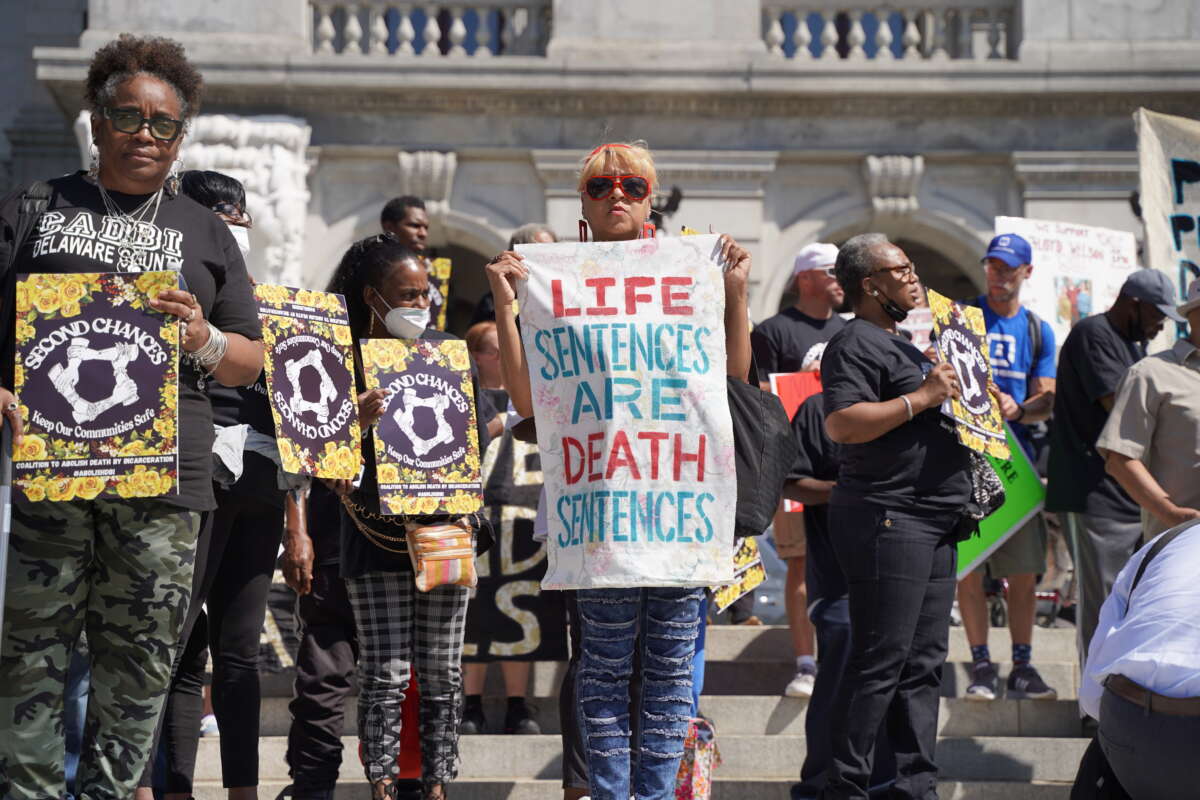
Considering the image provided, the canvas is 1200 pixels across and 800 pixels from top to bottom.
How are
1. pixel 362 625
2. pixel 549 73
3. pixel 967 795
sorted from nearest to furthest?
pixel 362 625 < pixel 967 795 < pixel 549 73

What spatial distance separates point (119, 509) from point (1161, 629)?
2582 mm

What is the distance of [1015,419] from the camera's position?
26.4ft

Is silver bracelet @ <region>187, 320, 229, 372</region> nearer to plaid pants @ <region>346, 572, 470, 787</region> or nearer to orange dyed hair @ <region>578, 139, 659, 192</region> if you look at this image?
orange dyed hair @ <region>578, 139, 659, 192</region>

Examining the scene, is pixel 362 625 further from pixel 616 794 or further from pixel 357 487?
pixel 616 794

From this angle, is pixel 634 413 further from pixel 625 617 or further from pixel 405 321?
pixel 405 321

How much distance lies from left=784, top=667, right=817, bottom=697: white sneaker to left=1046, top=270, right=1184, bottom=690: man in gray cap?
120cm

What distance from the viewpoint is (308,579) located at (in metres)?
6.04

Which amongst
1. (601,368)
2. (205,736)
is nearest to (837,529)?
(601,368)

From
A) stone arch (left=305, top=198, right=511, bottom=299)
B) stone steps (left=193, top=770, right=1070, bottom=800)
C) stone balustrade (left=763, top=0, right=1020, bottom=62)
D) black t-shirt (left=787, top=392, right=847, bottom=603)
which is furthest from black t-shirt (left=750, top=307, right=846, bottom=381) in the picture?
stone balustrade (left=763, top=0, right=1020, bottom=62)

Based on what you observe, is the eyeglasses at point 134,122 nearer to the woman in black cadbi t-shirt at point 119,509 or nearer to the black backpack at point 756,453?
the woman in black cadbi t-shirt at point 119,509

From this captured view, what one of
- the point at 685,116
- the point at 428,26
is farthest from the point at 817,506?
the point at 428,26

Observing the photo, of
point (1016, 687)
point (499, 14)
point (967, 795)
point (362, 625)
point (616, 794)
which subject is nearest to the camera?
point (616, 794)

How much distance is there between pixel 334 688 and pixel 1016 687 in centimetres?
338

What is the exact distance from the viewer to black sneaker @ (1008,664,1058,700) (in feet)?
25.3
